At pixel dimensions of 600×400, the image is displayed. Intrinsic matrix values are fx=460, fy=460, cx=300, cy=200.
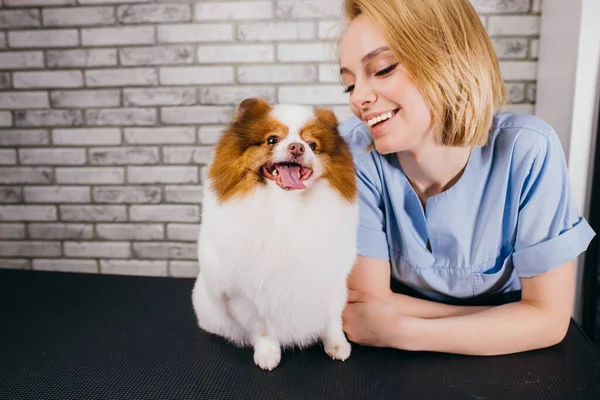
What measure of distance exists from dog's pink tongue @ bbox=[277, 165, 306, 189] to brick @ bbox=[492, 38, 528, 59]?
148cm

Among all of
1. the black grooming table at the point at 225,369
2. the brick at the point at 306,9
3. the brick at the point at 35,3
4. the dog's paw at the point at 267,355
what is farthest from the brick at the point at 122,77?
the dog's paw at the point at 267,355

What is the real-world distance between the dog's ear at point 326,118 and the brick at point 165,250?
1.46 meters

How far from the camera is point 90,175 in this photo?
2295 mm

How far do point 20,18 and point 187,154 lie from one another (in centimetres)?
100

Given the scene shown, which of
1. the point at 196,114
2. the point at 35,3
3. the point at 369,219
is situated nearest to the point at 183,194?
the point at 196,114

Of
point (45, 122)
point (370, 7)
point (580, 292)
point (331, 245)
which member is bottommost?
point (580, 292)

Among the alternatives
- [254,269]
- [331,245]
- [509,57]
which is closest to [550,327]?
[331,245]

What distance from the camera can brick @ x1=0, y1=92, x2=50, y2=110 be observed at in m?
2.24

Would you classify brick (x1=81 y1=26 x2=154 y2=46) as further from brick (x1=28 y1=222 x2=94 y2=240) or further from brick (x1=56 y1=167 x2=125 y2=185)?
brick (x1=28 y1=222 x2=94 y2=240)

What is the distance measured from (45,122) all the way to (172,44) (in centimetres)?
76

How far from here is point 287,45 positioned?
2068mm

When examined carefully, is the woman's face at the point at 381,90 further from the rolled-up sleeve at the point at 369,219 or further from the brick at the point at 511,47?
the brick at the point at 511,47

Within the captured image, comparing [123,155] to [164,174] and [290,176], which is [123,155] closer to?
[164,174]

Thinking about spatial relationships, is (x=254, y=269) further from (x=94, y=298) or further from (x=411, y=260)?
(x=94, y=298)
